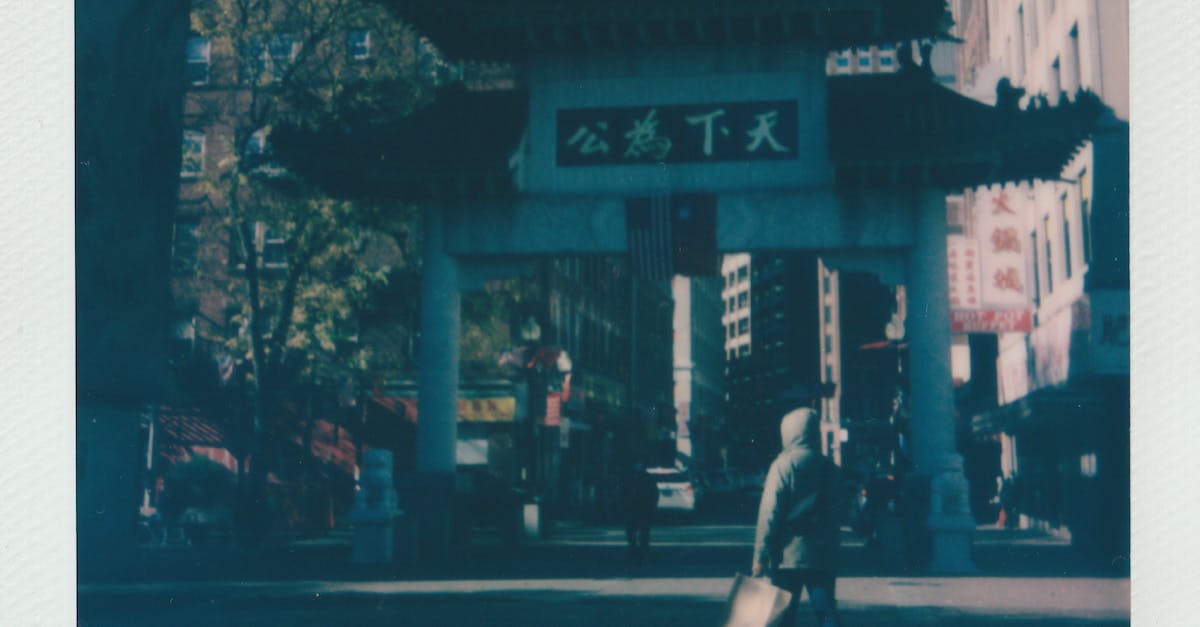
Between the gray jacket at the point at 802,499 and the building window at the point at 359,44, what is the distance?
18359 millimetres

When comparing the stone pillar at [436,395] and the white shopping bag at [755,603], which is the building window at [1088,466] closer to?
the stone pillar at [436,395]

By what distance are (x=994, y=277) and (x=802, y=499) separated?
15869 millimetres

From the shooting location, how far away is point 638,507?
19516 millimetres

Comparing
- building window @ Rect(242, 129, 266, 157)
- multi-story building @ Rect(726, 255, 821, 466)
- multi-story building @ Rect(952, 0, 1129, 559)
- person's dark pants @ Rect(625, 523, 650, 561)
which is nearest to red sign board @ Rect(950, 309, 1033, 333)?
multi-story building @ Rect(952, 0, 1129, 559)

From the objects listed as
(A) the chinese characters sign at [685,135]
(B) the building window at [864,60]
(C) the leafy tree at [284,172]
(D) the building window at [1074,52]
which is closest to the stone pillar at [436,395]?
(A) the chinese characters sign at [685,135]

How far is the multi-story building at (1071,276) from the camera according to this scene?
65.3 feet

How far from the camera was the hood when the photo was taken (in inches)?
356

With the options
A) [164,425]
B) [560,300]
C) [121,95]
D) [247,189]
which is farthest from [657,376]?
[121,95]

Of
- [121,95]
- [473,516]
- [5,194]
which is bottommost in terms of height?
[473,516]

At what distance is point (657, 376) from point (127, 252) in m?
55.2

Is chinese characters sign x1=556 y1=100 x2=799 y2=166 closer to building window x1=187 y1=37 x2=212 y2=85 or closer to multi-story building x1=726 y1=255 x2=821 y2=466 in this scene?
building window x1=187 y1=37 x2=212 y2=85

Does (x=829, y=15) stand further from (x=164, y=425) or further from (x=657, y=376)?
(x=657, y=376)

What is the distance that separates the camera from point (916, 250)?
1880 cm

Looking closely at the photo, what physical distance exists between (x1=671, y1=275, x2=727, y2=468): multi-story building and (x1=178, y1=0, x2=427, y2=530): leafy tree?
49937mm
